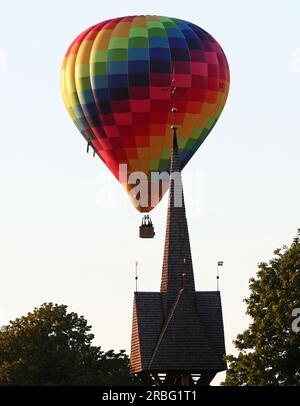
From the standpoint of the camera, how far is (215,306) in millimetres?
99438

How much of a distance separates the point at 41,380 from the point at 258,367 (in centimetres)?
3187

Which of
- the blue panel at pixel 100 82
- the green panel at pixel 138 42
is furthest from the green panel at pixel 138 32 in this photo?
the blue panel at pixel 100 82

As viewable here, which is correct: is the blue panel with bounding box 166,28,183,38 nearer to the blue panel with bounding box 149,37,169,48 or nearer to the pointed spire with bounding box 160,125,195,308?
the blue panel with bounding box 149,37,169,48

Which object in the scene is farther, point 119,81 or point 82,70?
point 82,70

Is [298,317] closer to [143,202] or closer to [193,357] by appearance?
[193,357]

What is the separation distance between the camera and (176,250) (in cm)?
10094

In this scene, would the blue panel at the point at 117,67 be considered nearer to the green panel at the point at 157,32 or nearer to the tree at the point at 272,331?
the green panel at the point at 157,32

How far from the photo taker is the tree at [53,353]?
12162 cm

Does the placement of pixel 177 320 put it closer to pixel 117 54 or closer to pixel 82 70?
pixel 117 54

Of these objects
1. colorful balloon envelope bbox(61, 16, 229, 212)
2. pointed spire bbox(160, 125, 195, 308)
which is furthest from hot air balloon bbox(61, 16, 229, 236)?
pointed spire bbox(160, 125, 195, 308)

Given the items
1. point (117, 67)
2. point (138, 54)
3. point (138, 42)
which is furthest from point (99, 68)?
point (138, 42)

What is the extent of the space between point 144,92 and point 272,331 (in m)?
25.5

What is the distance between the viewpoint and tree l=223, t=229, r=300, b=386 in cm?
9194
